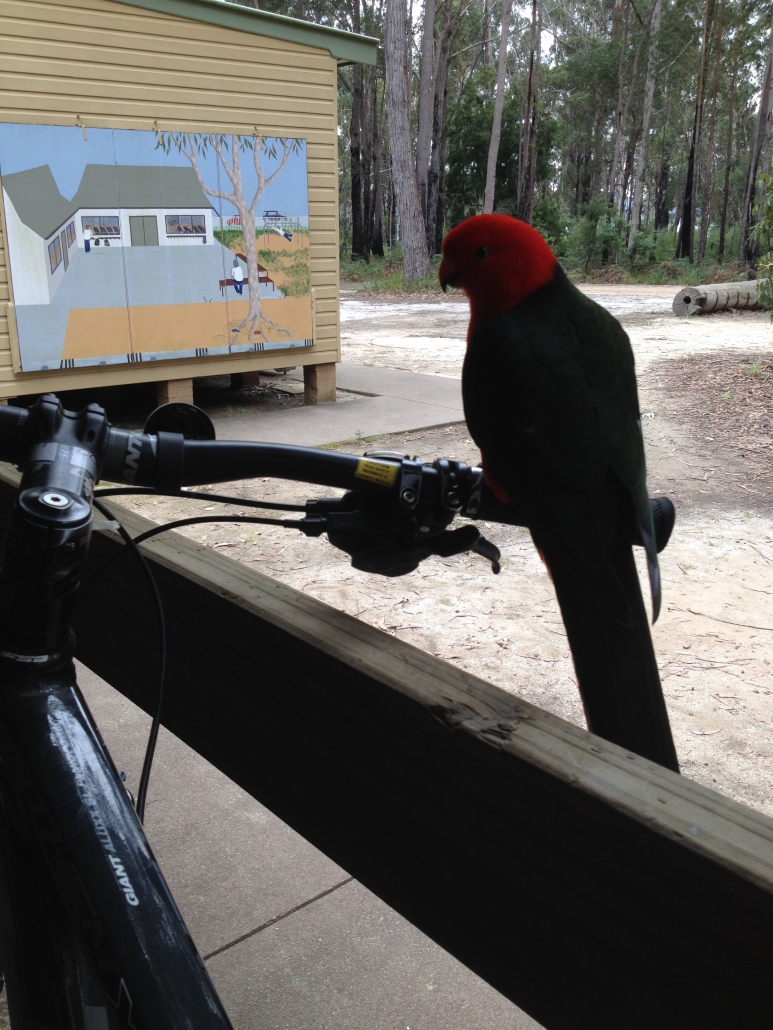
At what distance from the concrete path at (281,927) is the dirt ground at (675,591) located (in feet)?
3.66

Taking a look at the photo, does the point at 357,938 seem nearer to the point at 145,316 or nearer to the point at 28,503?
the point at 28,503

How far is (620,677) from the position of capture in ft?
3.21

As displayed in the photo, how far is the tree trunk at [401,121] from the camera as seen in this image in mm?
19609

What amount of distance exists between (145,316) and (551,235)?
24.2 metres

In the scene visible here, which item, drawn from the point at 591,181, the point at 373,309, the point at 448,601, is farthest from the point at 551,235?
the point at 448,601

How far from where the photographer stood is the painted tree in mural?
7.06 metres

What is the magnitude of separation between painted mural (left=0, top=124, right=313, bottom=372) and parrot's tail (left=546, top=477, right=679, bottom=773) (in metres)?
6.53

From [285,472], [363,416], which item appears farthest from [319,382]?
[285,472]

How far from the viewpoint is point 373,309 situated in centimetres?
1906

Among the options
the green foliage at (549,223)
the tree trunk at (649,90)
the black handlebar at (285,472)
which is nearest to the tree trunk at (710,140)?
the tree trunk at (649,90)

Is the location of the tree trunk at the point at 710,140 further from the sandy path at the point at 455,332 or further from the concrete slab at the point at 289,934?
the concrete slab at the point at 289,934

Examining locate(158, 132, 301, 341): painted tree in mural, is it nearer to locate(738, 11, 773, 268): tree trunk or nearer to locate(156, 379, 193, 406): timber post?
locate(156, 379, 193, 406): timber post

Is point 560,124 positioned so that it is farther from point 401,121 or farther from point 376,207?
point 401,121

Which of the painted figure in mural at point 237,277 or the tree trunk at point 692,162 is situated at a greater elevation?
the tree trunk at point 692,162
